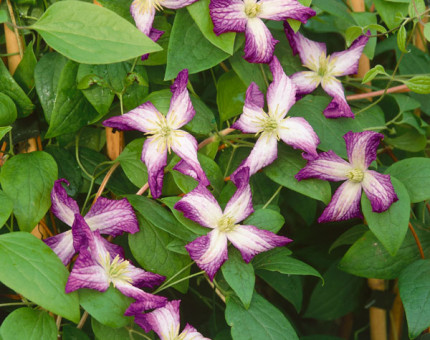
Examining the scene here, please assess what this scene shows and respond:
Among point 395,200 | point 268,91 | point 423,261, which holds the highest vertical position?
point 268,91

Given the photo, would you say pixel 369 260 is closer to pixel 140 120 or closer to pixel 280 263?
pixel 280 263

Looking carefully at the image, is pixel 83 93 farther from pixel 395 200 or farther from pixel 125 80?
pixel 395 200

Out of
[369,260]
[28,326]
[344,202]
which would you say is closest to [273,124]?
[344,202]

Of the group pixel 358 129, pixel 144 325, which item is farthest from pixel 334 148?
pixel 144 325

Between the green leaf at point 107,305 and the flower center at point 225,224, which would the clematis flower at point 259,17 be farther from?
the green leaf at point 107,305

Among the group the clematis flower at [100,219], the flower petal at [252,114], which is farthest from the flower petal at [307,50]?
the clematis flower at [100,219]
